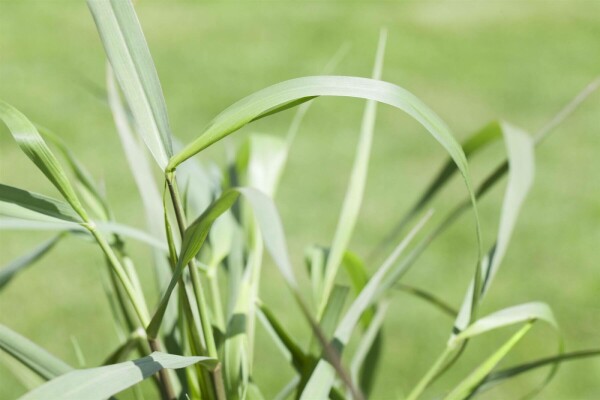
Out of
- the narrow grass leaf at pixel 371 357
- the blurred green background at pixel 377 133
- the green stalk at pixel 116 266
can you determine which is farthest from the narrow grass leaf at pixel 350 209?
the blurred green background at pixel 377 133

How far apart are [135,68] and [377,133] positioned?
1.81m

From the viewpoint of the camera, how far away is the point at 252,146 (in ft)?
2.20

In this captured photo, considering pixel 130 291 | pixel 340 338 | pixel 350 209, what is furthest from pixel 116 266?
pixel 350 209

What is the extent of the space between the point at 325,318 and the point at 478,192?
174 millimetres

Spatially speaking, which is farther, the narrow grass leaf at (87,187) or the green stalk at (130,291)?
the narrow grass leaf at (87,187)

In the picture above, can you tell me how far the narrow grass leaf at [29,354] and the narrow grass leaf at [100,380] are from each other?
0.09 m

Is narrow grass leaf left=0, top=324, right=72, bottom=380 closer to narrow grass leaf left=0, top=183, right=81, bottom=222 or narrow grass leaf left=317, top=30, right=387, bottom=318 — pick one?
narrow grass leaf left=0, top=183, right=81, bottom=222

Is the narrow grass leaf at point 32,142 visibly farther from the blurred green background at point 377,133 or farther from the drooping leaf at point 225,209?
the blurred green background at point 377,133

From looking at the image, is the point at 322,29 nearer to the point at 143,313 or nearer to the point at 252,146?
the point at 252,146

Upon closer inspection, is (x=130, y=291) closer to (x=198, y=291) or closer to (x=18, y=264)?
(x=198, y=291)

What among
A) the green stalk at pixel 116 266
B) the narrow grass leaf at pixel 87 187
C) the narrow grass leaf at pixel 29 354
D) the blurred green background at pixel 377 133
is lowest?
the narrow grass leaf at pixel 29 354

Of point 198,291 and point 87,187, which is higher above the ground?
point 87,187

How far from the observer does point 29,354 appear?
0.44m

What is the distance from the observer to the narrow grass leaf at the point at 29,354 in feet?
1.38
